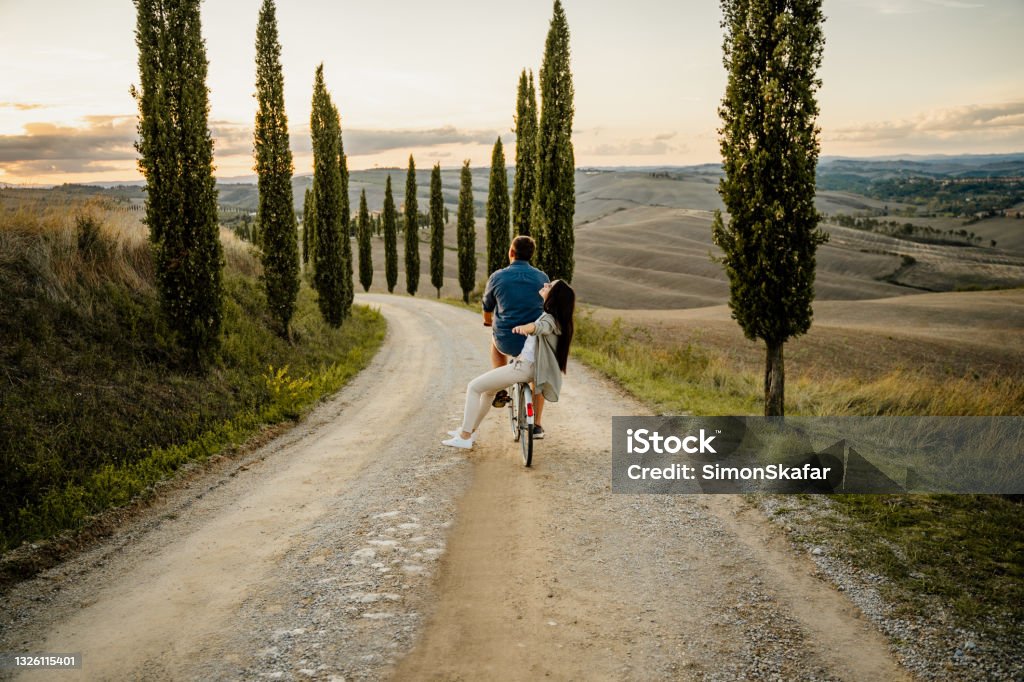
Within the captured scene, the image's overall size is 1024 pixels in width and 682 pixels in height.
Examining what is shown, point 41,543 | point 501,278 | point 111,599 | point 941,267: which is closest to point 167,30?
point 501,278

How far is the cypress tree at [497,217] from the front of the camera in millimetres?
38094

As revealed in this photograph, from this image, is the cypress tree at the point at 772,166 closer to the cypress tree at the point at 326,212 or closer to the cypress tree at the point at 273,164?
the cypress tree at the point at 273,164

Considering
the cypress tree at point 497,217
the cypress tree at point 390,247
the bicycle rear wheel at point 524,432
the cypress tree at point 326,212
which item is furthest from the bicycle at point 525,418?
the cypress tree at point 390,247

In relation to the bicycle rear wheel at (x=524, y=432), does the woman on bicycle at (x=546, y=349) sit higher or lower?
higher

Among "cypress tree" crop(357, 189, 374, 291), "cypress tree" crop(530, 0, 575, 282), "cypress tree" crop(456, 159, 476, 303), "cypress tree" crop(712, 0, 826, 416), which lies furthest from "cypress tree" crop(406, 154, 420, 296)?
"cypress tree" crop(712, 0, 826, 416)

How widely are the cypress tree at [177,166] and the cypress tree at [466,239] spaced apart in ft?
116

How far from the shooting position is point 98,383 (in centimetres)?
895

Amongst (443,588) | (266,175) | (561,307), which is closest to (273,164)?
(266,175)

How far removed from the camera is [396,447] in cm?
861

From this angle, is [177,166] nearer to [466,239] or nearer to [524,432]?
[524,432]

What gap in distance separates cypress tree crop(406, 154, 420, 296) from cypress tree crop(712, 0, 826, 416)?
4753 centimetres

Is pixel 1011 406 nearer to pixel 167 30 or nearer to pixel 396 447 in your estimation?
pixel 396 447

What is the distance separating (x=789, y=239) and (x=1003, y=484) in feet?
13.5

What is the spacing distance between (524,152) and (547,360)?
21566 millimetres
